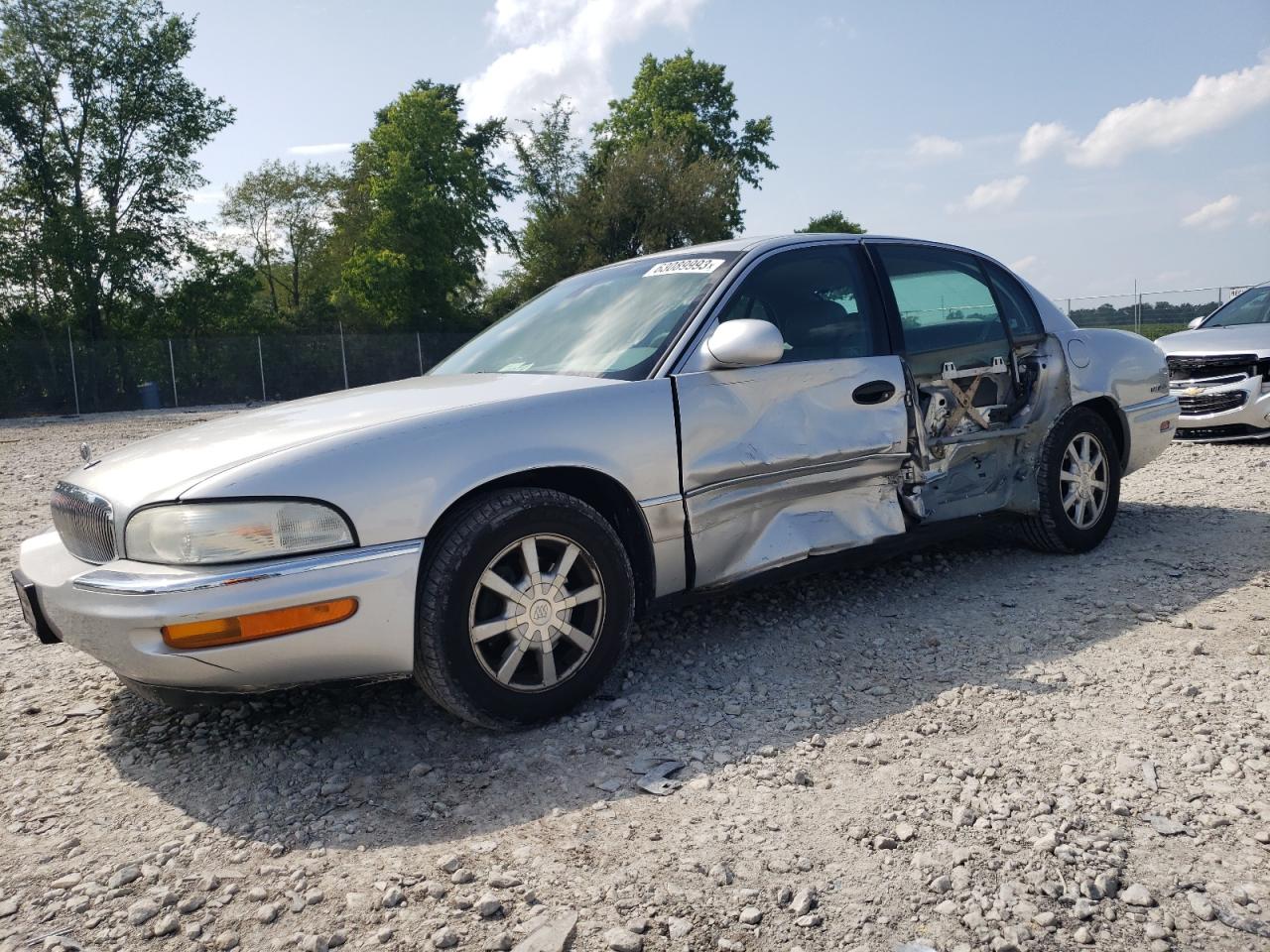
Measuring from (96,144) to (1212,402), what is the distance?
3194 centimetres

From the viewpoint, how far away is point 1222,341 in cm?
912

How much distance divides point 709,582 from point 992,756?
112cm

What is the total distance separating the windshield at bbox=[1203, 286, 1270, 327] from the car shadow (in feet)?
20.5

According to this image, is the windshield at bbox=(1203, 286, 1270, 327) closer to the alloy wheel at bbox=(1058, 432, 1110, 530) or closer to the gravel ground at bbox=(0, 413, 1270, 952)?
the alloy wheel at bbox=(1058, 432, 1110, 530)

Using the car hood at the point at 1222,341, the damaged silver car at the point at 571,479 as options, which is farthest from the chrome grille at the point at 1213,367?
the damaged silver car at the point at 571,479

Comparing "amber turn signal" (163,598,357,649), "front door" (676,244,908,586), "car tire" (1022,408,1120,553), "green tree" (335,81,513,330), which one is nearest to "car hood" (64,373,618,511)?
"amber turn signal" (163,598,357,649)

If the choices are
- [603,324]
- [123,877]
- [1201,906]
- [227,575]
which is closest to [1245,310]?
[603,324]

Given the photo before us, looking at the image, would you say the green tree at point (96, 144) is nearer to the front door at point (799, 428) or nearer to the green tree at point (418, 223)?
the green tree at point (418, 223)

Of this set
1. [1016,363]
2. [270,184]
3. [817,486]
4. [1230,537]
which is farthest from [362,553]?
[270,184]

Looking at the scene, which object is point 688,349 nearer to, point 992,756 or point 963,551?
point 992,756

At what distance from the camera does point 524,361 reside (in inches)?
152

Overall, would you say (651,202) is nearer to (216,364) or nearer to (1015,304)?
(216,364)

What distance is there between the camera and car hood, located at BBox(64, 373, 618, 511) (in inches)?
112

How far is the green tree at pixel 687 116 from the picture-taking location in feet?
155
